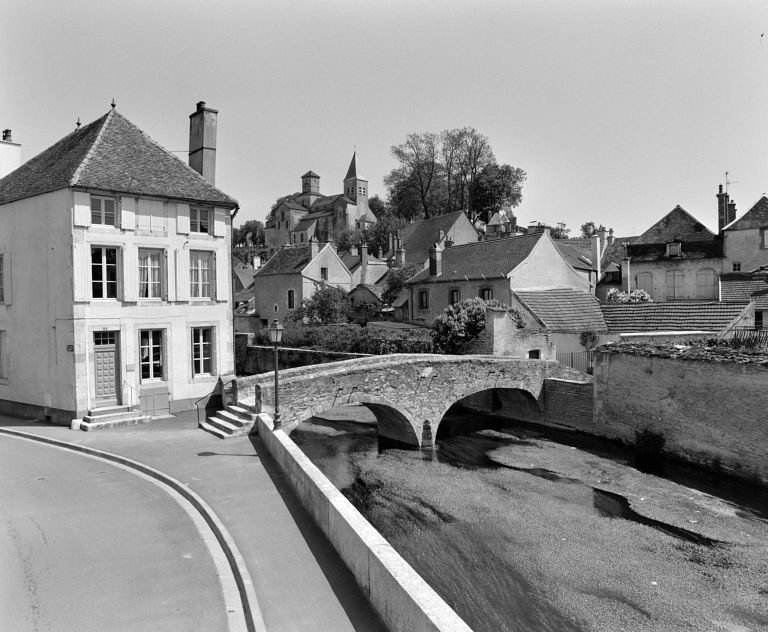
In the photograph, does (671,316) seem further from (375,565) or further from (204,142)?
(375,565)

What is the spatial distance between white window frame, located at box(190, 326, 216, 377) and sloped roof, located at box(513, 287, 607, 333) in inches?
584

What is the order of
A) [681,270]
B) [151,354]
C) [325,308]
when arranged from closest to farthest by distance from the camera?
[151,354], [681,270], [325,308]

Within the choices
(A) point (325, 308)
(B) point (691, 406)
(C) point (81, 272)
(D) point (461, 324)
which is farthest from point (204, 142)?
(B) point (691, 406)

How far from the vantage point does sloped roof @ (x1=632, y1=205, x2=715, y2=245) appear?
3994 centimetres

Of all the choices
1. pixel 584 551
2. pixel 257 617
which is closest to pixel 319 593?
pixel 257 617

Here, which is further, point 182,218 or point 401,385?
point 401,385

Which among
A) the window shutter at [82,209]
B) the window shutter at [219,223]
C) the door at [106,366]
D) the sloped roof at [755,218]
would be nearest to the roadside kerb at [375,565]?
the door at [106,366]

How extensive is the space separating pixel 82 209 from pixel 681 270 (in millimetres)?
35188

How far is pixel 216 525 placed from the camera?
30.6 ft

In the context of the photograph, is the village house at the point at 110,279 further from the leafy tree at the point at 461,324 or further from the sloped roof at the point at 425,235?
the sloped roof at the point at 425,235

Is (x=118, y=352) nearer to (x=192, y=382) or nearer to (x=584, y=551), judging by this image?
(x=192, y=382)

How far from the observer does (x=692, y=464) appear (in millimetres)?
18250

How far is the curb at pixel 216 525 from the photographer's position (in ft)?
22.2

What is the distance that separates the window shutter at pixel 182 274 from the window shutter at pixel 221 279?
114cm
